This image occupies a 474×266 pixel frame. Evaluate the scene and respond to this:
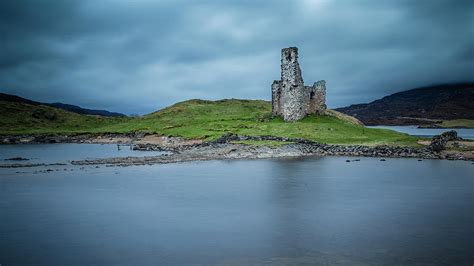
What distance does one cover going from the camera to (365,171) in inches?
1356

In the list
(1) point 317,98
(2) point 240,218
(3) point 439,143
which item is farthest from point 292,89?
(2) point 240,218

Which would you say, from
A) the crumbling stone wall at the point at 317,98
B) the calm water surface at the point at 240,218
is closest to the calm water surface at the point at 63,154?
the calm water surface at the point at 240,218

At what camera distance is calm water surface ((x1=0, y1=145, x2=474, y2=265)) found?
524 inches

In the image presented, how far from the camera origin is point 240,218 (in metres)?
18.6

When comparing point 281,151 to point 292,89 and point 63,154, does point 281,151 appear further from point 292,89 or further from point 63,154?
point 63,154

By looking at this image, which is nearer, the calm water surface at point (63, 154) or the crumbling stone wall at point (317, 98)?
the calm water surface at point (63, 154)

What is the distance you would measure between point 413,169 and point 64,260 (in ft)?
100

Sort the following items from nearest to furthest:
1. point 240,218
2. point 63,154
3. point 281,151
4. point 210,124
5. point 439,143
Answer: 1. point 240,218
2. point 439,143
3. point 281,151
4. point 63,154
5. point 210,124

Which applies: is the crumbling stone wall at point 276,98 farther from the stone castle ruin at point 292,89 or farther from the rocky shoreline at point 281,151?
the rocky shoreline at point 281,151

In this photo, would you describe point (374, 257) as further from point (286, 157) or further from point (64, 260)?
point (286, 157)

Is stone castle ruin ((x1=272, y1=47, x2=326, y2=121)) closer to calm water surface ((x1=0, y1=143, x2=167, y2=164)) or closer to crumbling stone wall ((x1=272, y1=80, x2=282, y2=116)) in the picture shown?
crumbling stone wall ((x1=272, y1=80, x2=282, y2=116))

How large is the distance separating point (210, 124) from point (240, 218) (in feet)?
209

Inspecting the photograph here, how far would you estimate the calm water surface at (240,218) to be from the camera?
1332 centimetres

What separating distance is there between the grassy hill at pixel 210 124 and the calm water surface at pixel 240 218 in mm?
23405
